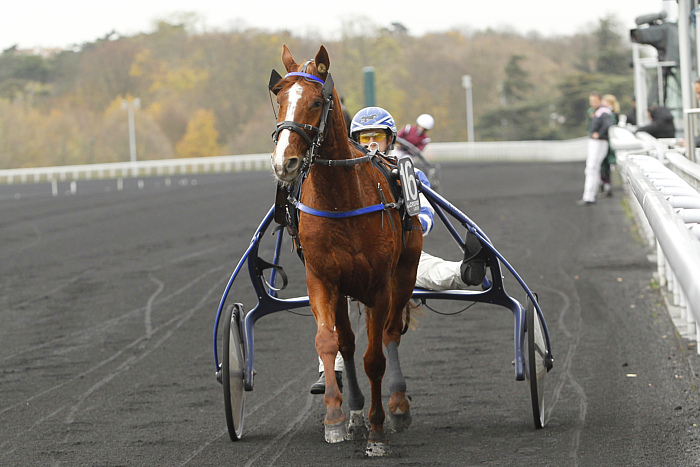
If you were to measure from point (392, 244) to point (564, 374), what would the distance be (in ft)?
6.46

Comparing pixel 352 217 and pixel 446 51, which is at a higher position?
pixel 446 51

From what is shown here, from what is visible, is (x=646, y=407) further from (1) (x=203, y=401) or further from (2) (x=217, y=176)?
(2) (x=217, y=176)

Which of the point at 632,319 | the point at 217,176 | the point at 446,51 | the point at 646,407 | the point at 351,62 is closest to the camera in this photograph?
the point at 646,407

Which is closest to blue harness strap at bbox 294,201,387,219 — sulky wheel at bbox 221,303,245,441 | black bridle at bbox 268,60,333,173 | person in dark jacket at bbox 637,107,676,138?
black bridle at bbox 268,60,333,173

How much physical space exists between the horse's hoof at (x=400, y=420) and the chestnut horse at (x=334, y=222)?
20cm

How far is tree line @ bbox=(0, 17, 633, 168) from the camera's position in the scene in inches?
2231

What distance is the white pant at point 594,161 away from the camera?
1507 centimetres

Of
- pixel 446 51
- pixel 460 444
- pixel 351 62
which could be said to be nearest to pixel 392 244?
pixel 460 444

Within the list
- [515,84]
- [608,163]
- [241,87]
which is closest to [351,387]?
[608,163]

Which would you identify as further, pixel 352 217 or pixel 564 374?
pixel 564 374

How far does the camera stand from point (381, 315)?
4.51m

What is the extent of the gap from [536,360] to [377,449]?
1.13 metres

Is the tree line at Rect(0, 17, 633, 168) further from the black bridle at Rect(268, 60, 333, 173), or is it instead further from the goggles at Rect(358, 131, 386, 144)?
the black bridle at Rect(268, 60, 333, 173)

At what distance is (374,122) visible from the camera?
5.45 metres
